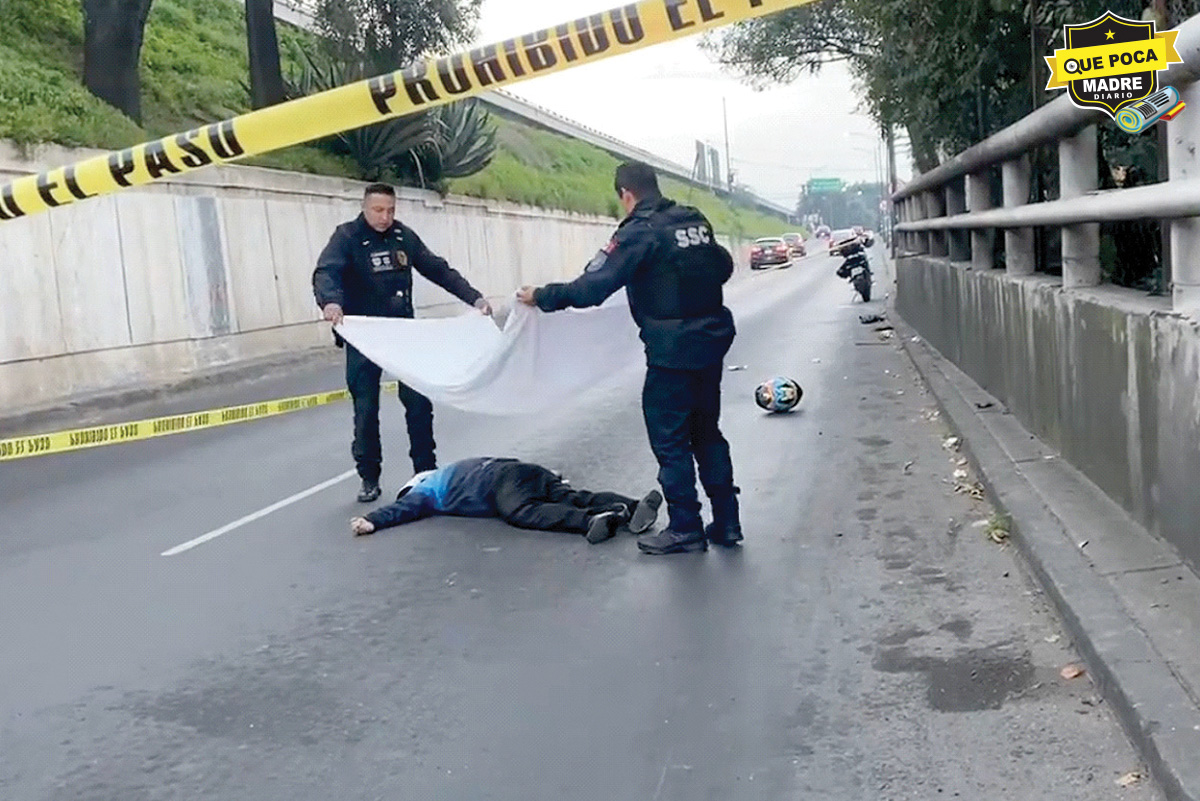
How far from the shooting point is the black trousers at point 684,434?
669cm

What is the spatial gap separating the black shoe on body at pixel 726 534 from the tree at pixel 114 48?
1745 cm

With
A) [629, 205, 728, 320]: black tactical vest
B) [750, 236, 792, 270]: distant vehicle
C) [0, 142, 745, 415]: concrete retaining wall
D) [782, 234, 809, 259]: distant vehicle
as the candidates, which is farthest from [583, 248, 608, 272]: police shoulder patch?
[782, 234, 809, 259]: distant vehicle

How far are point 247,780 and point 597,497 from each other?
364 centimetres

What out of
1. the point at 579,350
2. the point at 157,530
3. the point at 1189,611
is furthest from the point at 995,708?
the point at 157,530

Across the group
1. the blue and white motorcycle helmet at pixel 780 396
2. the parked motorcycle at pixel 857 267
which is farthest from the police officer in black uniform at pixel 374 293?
the parked motorcycle at pixel 857 267

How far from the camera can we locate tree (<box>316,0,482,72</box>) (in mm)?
27969

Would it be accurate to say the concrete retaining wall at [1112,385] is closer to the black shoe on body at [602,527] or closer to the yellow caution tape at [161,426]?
the black shoe on body at [602,527]

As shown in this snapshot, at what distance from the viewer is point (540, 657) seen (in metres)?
5.27

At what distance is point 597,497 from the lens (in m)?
7.62

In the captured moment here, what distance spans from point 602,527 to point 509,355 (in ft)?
4.41

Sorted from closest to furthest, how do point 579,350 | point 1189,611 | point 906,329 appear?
point 1189,611 → point 579,350 → point 906,329

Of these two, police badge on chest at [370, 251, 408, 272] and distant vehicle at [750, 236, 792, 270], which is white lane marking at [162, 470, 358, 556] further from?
distant vehicle at [750, 236, 792, 270]

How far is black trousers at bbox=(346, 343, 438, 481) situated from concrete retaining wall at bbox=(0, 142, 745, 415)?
8381mm

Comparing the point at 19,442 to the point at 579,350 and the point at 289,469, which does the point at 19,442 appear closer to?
the point at 289,469
